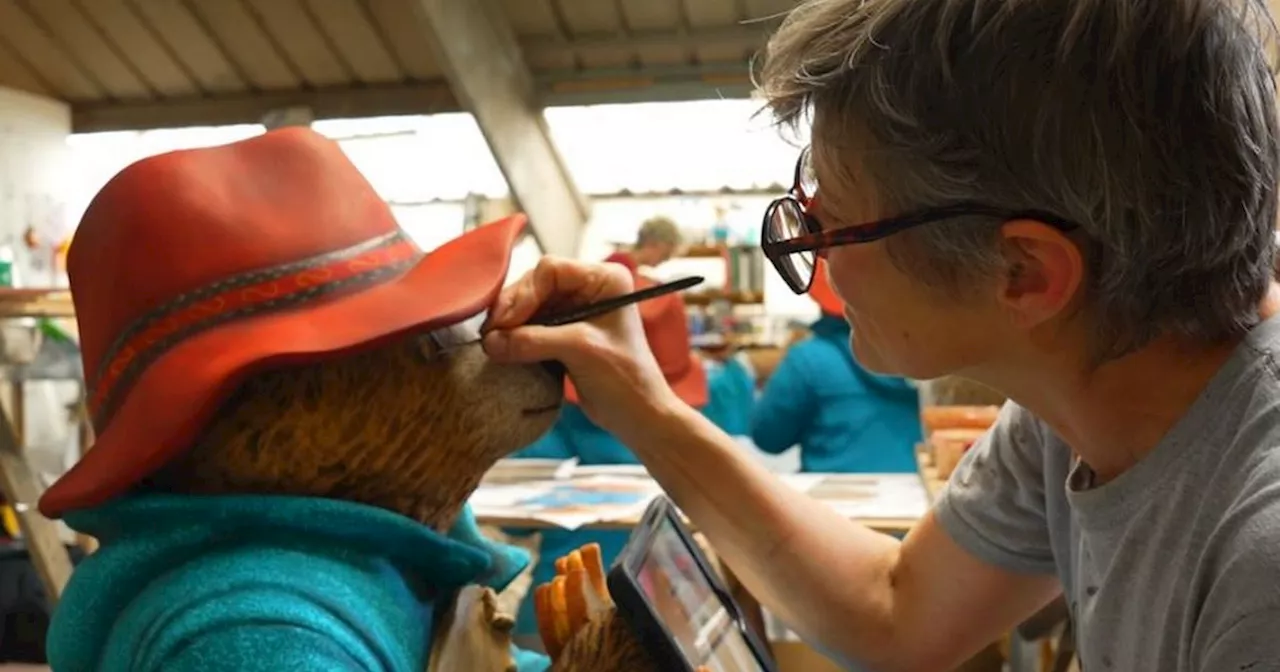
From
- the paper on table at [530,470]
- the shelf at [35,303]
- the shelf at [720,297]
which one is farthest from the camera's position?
the shelf at [720,297]

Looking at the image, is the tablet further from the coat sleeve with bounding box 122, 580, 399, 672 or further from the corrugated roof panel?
the corrugated roof panel

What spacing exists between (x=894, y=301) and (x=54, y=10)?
3433mm

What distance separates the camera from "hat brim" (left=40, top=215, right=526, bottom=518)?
0.77m

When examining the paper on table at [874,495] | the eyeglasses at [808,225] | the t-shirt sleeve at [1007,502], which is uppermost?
the eyeglasses at [808,225]

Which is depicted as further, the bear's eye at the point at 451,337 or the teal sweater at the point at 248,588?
the bear's eye at the point at 451,337

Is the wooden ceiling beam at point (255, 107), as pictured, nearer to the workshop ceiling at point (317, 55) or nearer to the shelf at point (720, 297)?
the workshop ceiling at point (317, 55)

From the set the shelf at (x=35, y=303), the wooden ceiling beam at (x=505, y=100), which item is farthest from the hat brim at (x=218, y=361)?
the wooden ceiling beam at (x=505, y=100)

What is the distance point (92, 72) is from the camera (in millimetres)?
3834

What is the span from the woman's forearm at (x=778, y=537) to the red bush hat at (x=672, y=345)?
148 centimetres

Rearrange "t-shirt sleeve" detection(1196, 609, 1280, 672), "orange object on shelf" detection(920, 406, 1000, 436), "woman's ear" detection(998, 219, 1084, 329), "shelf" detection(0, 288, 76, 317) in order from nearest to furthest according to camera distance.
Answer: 1. "t-shirt sleeve" detection(1196, 609, 1280, 672)
2. "woman's ear" detection(998, 219, 1084, 329)
3. "shelf" detection(0, 288, 76, 317)
4. "orange object on shelf" detection(920, 406, 1000, 436)

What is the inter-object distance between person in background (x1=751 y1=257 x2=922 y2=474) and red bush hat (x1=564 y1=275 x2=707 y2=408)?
9.0 inches

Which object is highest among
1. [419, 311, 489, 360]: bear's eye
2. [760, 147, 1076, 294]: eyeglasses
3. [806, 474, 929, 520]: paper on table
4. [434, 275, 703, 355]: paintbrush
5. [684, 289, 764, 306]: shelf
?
[760, 147, 1076, 294]: eyeglasses

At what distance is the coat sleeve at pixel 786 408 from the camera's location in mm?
2693

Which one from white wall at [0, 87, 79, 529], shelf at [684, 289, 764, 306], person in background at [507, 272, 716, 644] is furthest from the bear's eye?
shelf at [684, 289, 764, 306]
